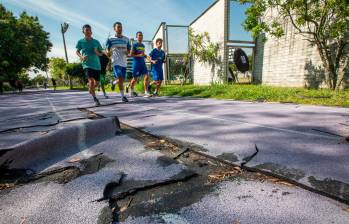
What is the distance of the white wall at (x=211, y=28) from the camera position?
12.5 meters

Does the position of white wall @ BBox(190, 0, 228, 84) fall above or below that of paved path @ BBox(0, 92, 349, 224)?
above

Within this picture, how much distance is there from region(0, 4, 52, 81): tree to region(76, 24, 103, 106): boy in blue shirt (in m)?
25.0

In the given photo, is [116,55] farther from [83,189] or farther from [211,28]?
[211,28]

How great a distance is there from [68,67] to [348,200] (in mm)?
33573

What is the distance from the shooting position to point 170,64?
2019 centimetres

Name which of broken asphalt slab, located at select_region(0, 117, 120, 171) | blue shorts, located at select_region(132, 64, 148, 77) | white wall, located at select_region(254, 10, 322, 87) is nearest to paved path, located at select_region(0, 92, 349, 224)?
broken asphalt slab, located at select_region(0, 117, 120, 171)

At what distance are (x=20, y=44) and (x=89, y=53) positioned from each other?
85.0 feet

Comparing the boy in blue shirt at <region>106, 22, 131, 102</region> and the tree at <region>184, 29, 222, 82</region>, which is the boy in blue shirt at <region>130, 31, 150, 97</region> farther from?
the tree at <region>184, 29, 222, 82</region>

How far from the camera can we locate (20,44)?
2516cm

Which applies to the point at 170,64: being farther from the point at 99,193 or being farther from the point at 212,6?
the point at 99,193

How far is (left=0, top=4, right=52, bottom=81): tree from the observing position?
24.2 metres

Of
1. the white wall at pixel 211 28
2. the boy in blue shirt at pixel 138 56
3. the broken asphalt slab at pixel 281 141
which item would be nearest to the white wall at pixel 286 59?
the white wall at pixel 211 28

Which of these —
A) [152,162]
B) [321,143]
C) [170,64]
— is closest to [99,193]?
[152,162]

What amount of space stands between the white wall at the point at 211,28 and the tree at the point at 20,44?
21.0 metres
